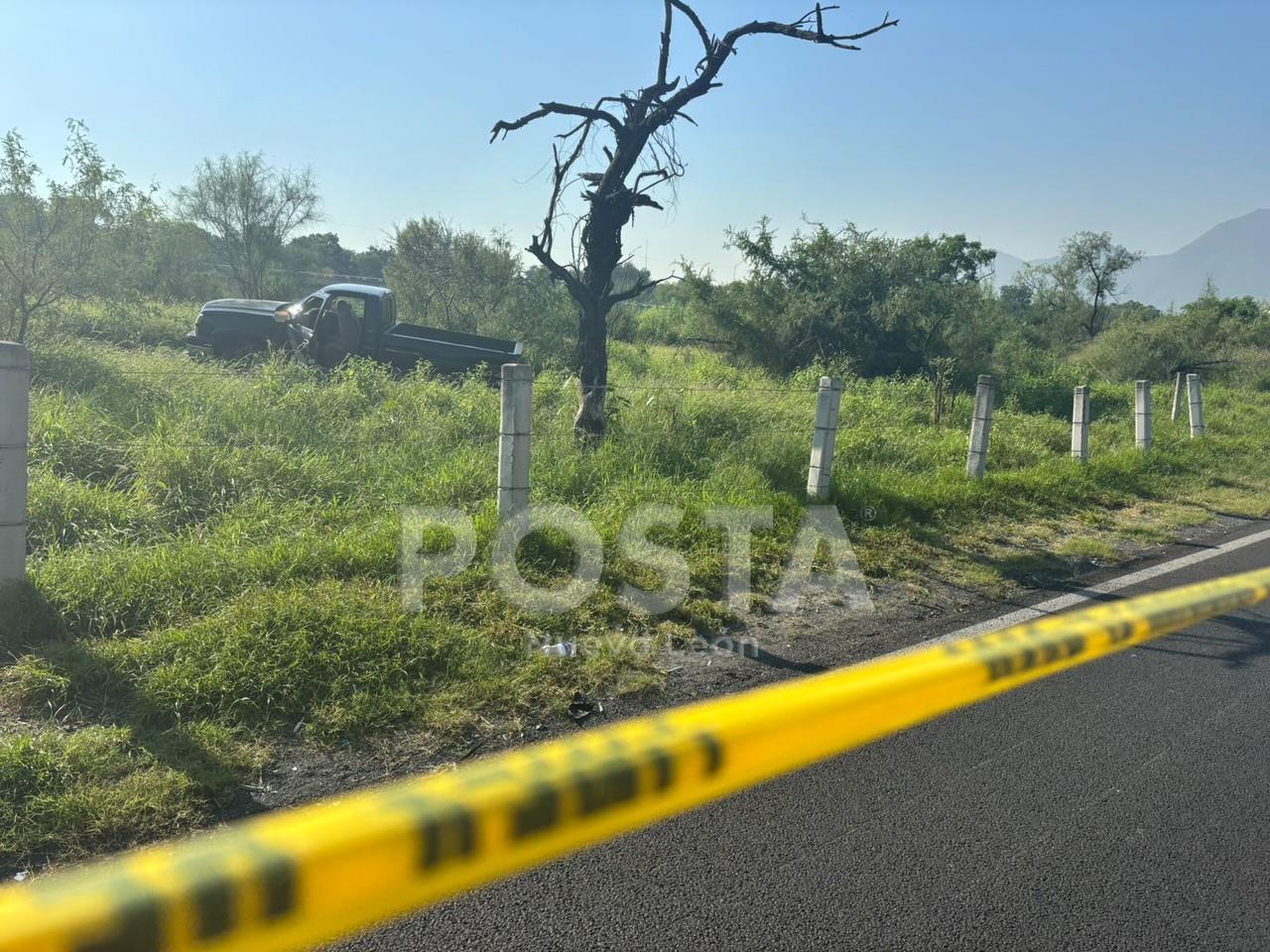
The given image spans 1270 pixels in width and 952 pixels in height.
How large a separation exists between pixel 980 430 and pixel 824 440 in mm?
2354

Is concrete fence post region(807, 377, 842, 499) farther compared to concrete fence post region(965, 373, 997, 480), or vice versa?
concrete fence post region(965, 373, 997, 480)

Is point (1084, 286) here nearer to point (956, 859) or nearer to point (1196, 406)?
point (1196, 406)

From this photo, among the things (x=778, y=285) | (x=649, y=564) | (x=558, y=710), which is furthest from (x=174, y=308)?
(x=558, y=710)

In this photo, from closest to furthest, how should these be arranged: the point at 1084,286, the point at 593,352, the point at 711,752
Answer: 1. the point at 711,752
2. the point at 593,352
3. the point at 1084,286

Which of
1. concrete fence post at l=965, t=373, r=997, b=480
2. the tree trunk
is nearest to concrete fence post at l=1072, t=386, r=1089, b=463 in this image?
concrete fence post at l=965, t=373, r=997, b=480

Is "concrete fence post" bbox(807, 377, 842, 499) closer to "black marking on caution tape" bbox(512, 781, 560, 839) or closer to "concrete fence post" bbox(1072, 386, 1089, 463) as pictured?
"concrete fence post" bbox(1072, 386, 1089, 463)

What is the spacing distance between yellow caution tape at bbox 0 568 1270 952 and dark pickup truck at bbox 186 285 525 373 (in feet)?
39.3

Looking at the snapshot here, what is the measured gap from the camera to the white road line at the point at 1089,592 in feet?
16.4

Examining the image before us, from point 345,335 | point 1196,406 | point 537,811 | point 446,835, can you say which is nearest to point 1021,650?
point 537,811

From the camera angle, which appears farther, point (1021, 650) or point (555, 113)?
point (555, 113)

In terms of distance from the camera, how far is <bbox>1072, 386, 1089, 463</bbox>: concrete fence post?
34.1 ft

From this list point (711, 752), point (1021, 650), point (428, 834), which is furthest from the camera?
point (1021, 650)

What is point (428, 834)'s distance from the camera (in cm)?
129

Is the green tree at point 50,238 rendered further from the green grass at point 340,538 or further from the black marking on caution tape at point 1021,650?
the black marking on caution tape at point 1021,650
